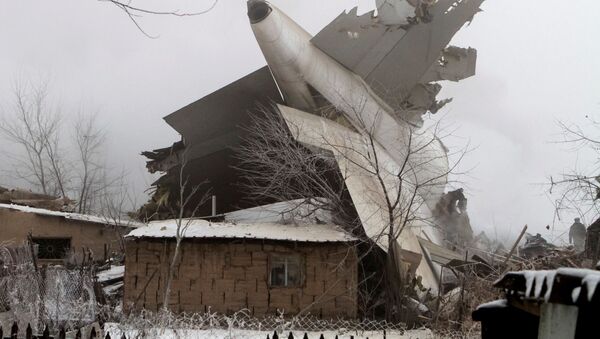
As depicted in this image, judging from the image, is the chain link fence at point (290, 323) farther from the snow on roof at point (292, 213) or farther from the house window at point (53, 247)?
the house window at point (53, 247)

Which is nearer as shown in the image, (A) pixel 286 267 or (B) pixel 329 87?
(A) pixel 286 267

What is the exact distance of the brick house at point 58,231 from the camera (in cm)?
2264

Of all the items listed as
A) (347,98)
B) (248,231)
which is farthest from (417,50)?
(248,231)

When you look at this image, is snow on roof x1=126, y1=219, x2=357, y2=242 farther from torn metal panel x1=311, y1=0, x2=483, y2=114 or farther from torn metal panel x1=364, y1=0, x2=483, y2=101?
torn metal panel x1=364, y1=0, x2=483, y2=101

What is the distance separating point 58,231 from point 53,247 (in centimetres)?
93

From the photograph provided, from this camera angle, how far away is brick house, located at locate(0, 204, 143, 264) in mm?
22641

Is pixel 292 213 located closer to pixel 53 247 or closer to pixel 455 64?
pixel 455 64

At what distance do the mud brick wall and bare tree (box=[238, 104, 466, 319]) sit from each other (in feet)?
3.94

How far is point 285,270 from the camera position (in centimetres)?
1655

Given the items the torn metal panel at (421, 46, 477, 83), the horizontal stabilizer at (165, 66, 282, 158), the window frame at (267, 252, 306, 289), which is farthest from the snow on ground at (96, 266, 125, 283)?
the torn metal panel at (421, 46, 477, 83)

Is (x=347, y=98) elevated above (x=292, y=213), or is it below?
above

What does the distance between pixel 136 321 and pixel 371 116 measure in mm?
11133

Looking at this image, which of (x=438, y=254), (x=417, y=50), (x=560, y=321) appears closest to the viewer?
(x=560, y=321)

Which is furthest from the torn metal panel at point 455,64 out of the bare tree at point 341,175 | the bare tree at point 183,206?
the bare tree at point 183,206
